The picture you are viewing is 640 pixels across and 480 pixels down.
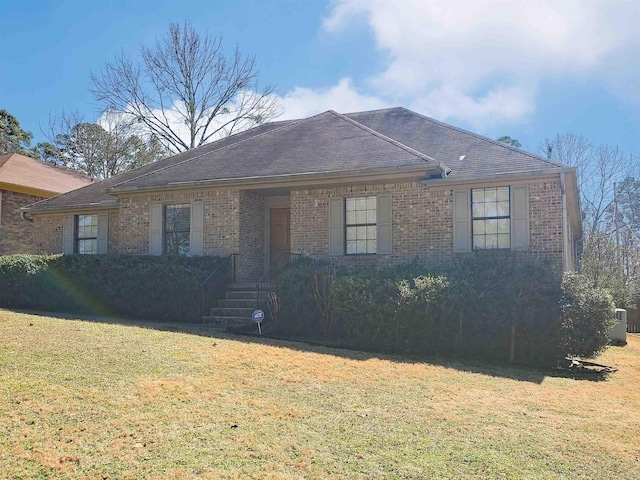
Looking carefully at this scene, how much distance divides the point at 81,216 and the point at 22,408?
559 inches

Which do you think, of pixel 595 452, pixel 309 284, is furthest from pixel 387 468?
pixel 309 284

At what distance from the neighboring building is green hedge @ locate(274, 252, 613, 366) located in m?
14.2

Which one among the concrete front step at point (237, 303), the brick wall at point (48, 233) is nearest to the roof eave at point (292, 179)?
the concrete front step at point (237, 303)

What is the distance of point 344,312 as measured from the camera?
10711 millimetres

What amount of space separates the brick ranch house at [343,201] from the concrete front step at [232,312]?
6.48 ft

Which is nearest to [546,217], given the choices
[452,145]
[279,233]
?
[452,145]

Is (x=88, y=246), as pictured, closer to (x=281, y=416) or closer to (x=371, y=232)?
(x=371, y=232)

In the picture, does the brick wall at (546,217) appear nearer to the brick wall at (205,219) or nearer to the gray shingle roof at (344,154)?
the gray shingle roof at (344,154)

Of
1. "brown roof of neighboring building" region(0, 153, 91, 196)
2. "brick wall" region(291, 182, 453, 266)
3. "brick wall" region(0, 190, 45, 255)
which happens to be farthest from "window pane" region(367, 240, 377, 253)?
Result: "brown roof of neighboring building" region(0, 153, 91, 196)

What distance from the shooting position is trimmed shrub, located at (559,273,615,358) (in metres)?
9.59

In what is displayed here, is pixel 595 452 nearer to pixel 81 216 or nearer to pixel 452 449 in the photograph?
pixel 452 449

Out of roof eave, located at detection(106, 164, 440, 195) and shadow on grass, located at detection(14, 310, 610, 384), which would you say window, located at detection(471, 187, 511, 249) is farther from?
shadow on grass, located at detection(14, 310, 610, 384)

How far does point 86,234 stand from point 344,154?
9348 mm

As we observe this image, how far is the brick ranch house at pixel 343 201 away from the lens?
12531 millimetres
